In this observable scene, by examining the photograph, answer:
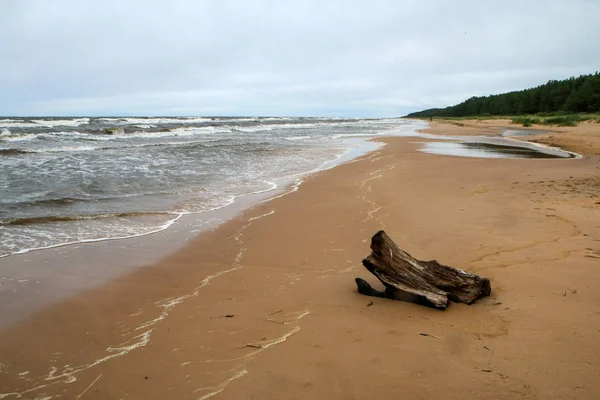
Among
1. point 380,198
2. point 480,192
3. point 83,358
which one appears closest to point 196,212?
point 380,198

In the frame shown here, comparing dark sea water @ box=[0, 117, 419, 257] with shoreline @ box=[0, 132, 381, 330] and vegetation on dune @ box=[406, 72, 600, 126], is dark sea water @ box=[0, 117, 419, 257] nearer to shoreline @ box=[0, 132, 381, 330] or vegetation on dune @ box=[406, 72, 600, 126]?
shoreline @ box=[0, 132, 381, 330]

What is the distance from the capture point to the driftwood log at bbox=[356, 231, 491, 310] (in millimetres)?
3836

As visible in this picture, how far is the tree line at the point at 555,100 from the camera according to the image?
5056 centimetres

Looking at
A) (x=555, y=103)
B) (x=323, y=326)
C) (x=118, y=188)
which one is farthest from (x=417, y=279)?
(x=555, y=103)

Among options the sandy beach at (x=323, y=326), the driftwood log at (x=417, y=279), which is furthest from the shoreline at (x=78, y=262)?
the driftwood log at (x=417, y=279)

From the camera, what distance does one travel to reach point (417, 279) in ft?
12.9

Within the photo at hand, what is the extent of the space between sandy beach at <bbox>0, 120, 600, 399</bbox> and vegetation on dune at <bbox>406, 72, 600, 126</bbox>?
37303mm

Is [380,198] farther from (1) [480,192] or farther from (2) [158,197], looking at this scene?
(2) [158,197]

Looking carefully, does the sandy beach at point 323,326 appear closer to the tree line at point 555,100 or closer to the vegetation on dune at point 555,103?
the vegetation on dune at point 555,103

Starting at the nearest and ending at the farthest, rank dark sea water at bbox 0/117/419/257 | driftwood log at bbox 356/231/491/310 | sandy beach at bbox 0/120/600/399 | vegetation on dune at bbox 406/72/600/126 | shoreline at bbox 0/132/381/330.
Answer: sandy beach at bbox 0/120/600/399
driftwood log at bbox 356/231/491/310
shoreline at bbox 0/132/381/330
dark sea water at bbox 0/117/419/257
vegetation on dune at bbox 406/72/600/126

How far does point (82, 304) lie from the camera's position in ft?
13.8

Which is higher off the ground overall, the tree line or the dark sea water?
the tree line

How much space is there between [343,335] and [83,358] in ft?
6.97

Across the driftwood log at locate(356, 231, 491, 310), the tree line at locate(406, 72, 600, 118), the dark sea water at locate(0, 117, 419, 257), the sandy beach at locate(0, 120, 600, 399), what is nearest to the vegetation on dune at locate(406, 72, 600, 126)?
the tree line at locate(406, 72, 600, 118)
